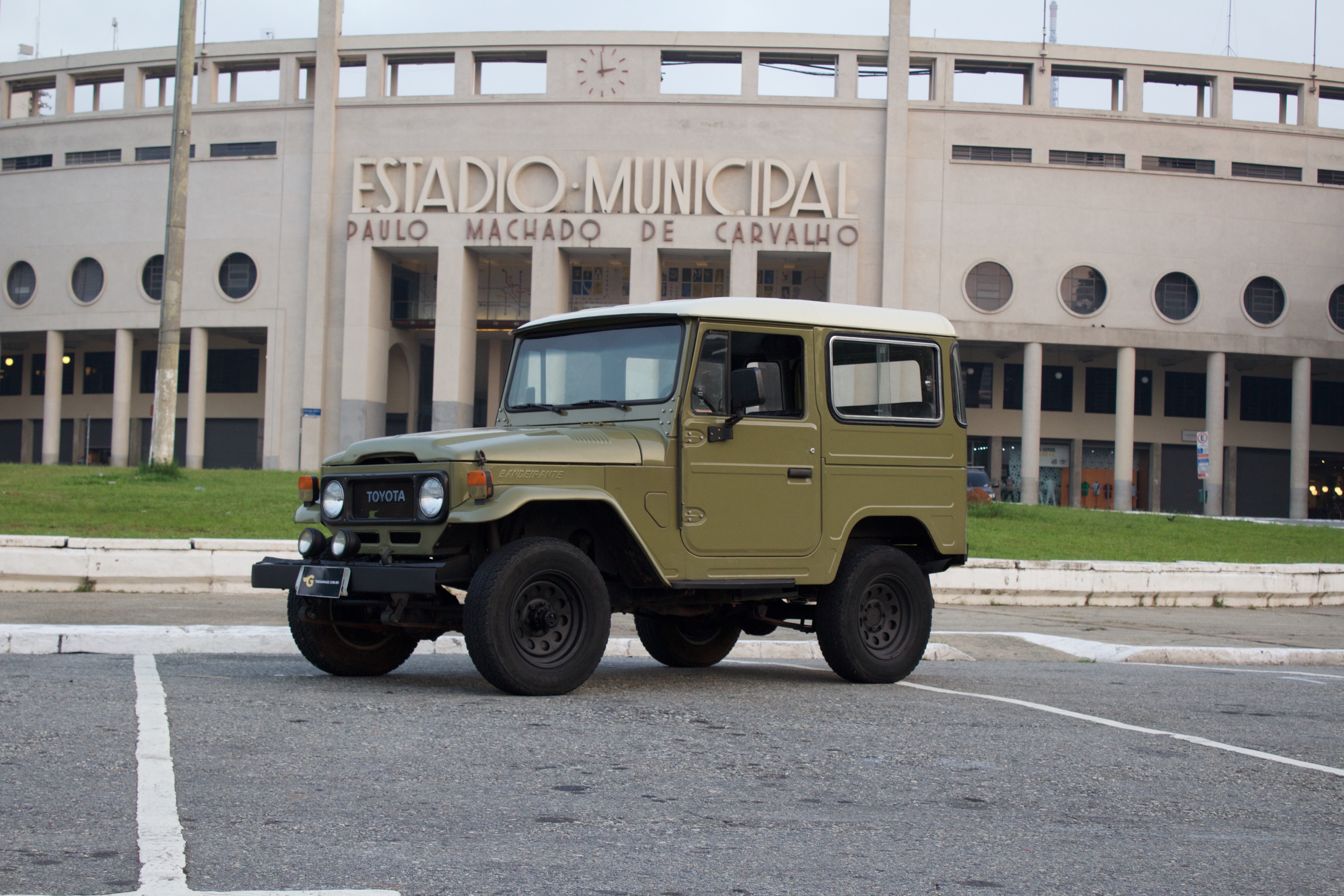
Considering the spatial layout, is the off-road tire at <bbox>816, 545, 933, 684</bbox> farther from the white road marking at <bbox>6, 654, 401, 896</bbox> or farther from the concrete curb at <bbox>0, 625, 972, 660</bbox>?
the white road marking at <bbox>6, 654, 401, 896</bbox>

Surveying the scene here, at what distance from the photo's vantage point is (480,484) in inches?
265

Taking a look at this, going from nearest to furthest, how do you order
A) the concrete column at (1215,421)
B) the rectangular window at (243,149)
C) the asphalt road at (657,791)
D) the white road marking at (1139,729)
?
the asphalt road at (657,791), the white road marking at (1139,729), the concrete column at (1215,421), the rectangular window at (243,149)

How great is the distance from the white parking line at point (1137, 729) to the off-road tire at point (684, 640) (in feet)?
4.58

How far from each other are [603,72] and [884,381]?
44.1m

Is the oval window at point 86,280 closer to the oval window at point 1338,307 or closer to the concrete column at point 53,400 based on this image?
the concrete column at point 53,400

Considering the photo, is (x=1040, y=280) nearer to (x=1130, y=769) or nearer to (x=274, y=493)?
(x=274, y=493)

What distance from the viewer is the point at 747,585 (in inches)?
307

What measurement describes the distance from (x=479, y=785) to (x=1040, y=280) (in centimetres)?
4851

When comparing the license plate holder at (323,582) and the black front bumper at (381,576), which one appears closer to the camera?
the black front bumper at (381,576)

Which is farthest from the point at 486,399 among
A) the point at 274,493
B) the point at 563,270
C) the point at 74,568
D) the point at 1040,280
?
the point at 74,568

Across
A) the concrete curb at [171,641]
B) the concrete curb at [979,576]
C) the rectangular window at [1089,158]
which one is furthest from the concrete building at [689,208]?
the concrete curb at [171,641]

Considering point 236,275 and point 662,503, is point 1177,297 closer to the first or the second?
point 236,275

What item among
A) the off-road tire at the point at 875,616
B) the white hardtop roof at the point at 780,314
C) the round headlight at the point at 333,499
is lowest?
the off-road tire at the point at 875,616

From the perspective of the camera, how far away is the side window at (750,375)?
7504 mm
